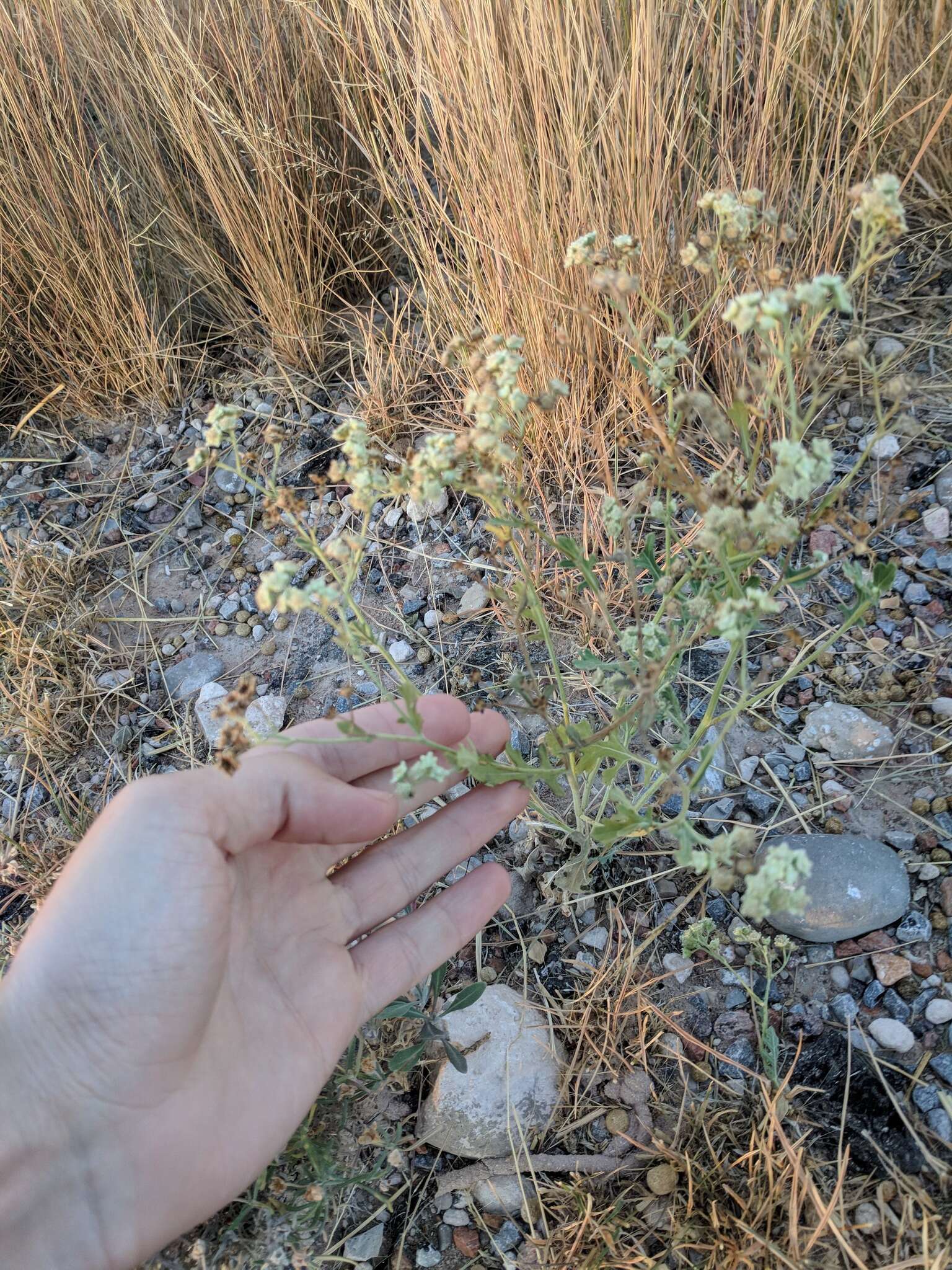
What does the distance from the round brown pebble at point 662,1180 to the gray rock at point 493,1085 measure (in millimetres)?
195

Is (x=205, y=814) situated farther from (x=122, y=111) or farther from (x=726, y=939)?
(x=122, y=111)

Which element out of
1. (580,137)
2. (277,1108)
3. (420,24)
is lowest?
(277,1108)

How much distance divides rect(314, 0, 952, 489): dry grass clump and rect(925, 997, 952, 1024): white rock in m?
1.10

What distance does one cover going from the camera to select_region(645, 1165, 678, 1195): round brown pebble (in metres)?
1.46

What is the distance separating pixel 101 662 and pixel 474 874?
128 cm

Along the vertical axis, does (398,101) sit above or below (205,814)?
above

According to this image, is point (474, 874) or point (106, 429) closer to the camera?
point (474, 874)

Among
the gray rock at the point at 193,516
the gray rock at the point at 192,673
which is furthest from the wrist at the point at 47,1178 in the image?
the gray rock at the point at 193,516

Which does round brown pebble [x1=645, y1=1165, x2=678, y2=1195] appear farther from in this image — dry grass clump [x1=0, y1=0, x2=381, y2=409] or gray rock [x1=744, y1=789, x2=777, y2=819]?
dry grass clump [x1=0, y1=0, x2=381, y2=409]

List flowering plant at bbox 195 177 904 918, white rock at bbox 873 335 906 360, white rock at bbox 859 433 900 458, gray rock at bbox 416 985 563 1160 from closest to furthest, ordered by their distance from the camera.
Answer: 1. flowering plant at bbox 195 177 904 918
2. gray rock at bbox 416 985 563 1160
3. white rock at bbox 859 433 900 458
4. white rock at bbox 873 335 906 360

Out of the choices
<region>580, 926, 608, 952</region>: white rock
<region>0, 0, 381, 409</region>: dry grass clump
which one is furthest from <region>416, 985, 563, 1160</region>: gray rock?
<region>0, 0, 381, 409</region>: dry grass clump

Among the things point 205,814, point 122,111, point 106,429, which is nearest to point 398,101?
point 122,111

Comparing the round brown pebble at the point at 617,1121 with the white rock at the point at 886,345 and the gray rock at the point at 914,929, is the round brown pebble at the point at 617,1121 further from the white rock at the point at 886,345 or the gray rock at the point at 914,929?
the white rock at the point at 886,345

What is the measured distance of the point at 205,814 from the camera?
4.19ft
